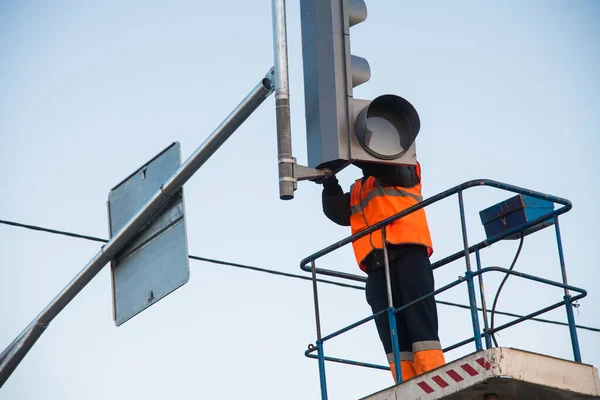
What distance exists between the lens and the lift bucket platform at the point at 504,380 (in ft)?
29.3

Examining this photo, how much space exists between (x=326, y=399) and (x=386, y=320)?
89 cm

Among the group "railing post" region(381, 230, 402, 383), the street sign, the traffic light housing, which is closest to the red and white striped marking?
"railing post" region(381, 230, 402, 383)

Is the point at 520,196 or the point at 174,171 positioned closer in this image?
the point at 174,171

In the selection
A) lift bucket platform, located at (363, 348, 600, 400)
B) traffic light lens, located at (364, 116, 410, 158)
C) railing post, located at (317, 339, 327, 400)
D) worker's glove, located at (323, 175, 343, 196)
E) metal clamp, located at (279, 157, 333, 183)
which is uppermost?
worker's glove, located at (323, 175, 343, 196)

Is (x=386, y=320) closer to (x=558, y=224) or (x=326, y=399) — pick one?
(x=326, y=399)

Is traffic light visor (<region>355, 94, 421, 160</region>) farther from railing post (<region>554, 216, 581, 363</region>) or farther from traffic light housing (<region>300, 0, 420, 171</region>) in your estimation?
railing post (<region>554, 216, 581, 363</region>)

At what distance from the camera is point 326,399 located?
33.7 feet

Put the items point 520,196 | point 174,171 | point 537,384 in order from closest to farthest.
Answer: point 537,384
point 174,171
point 520,196

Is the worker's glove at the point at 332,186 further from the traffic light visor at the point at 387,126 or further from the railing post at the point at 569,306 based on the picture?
the railing post at the point at 569,306

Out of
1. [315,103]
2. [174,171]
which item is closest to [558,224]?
[315,103]

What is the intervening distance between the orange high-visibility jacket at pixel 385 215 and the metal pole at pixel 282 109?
1.54 m

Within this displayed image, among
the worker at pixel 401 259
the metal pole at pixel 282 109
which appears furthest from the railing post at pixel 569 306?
the metal pole at pixel 282 109

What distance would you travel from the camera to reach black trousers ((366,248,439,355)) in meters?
10.2

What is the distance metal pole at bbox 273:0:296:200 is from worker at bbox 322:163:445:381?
1.21 metres
